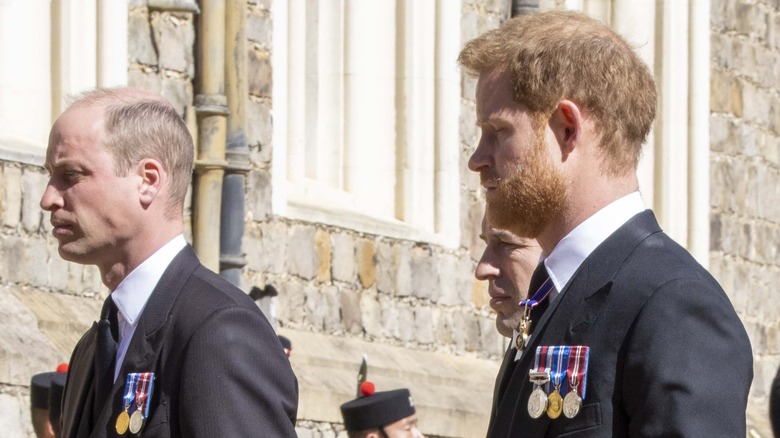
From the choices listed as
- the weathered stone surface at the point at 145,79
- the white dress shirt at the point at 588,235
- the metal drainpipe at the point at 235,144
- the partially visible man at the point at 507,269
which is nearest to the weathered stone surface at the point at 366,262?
the metal drainpipe at the point at 235,144

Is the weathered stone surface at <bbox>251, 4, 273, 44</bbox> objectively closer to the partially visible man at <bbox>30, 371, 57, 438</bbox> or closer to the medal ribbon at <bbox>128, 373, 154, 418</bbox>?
the partially visible man at <bbox>30, 371, 57, 438</bbox>

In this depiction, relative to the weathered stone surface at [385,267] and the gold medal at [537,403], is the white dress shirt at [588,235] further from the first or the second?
the weathered stone surface at [385,267]

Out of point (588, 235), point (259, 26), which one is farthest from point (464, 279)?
point (588, 235)

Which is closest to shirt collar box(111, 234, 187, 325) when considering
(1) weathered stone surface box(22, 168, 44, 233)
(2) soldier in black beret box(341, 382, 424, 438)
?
(2) soldier in black beret box(341, 382, 424, 438)

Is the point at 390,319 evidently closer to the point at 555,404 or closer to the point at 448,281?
the point at 448,281

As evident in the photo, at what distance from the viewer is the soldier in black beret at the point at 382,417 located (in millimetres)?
7629

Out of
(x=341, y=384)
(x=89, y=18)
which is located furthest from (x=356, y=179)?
(x=89, y=18)

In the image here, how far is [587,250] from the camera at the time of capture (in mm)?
3250

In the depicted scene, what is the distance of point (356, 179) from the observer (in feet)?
34.6

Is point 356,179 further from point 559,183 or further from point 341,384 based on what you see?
point 559,183

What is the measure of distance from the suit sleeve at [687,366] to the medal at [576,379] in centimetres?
7

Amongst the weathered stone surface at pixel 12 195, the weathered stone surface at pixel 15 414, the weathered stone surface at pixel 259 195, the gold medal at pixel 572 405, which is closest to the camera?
the gold medal at pixel 572 405

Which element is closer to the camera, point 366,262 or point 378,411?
point 378,411

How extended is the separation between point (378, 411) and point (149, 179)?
406 centimetres
